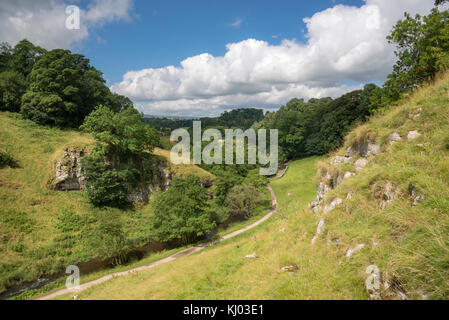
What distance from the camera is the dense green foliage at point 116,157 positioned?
30.9m

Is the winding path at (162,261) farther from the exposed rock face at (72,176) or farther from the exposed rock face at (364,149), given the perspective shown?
the exposed rock face at (364,149)

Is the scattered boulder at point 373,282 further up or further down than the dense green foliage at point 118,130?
further down

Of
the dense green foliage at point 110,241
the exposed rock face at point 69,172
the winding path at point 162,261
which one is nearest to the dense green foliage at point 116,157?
the exposed rock face at point 69,172

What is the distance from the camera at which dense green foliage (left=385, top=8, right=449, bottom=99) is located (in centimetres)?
1223

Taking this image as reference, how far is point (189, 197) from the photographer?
92.4 ft

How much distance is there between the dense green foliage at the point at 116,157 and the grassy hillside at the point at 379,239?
23934mm

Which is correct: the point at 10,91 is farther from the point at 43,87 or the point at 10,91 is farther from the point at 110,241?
the point at 110,241

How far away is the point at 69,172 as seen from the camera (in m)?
30.4

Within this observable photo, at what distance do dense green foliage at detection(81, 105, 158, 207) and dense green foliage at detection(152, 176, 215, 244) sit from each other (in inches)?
410

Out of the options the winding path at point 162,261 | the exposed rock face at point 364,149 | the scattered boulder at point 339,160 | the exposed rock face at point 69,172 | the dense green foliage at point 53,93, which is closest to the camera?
the exposed rock face at point 364,149

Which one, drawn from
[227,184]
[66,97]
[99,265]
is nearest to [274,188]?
[227,184]

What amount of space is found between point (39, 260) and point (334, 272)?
2759 centimetres
